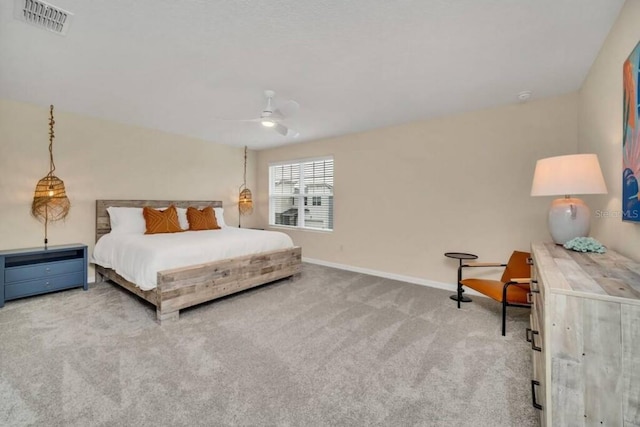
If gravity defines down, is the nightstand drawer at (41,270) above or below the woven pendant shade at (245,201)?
below

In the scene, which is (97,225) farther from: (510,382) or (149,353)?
(510,382)

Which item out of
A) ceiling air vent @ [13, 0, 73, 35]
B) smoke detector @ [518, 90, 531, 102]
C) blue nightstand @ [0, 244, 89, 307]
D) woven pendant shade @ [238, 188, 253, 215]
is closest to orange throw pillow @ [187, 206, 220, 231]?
woven pendant shade @ [238, 188, 253, 215]

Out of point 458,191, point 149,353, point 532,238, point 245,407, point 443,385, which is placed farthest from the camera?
point 458,191

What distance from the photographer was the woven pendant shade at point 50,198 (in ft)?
11.2

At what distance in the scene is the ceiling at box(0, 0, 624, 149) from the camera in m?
1.71

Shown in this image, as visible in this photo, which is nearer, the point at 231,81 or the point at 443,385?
the point at 443,385

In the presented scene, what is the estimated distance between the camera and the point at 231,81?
2650mm

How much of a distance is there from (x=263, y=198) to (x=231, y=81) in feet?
11.7

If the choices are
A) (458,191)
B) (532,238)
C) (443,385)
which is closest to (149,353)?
(443,385)

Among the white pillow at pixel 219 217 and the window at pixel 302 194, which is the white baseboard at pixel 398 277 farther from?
the white pillow at pixel 219 217

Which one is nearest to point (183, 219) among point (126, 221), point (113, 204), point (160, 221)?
point (160, 221)

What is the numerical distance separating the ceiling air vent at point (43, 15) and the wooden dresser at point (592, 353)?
10.2 ft

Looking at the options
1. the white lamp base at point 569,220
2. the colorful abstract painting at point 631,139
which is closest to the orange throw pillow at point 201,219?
the white lamp base at point 569,220

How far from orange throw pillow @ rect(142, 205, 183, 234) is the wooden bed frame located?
19.6 inches
